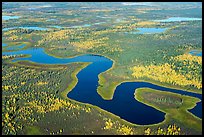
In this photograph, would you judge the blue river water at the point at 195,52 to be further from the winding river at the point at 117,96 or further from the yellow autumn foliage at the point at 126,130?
the yellow autumn foliage at the point at 126,130

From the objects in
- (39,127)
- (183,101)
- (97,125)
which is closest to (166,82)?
(183,101)

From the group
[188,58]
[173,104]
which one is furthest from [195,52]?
[173,104]

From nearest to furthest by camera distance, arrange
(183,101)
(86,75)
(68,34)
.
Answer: (183,101) → (86,75) → (68,34)

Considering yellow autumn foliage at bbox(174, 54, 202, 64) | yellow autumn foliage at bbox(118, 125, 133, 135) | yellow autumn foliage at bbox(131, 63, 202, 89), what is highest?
yellow autumn foliage at bbox(174, 54, 202, 64)

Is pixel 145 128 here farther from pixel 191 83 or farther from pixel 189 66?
pixel 189 66

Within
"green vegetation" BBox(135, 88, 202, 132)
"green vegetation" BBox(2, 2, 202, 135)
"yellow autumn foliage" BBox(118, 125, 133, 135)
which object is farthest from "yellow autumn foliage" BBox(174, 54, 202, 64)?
"yellow autumn foliage" BBox(118, 125, 133, 135)

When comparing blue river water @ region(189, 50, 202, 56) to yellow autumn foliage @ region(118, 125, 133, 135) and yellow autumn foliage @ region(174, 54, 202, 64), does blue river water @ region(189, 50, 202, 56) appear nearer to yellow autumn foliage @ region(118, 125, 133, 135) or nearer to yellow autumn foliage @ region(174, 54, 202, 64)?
yellow autumn foliage @ region(174, 54, 202, 64)

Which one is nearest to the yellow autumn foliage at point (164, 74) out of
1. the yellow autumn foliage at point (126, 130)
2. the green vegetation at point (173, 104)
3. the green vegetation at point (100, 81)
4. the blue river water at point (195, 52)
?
the green vegetation at point (100, 81)

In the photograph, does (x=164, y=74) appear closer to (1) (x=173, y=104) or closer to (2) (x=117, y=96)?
(1) (x=173, y=104)
